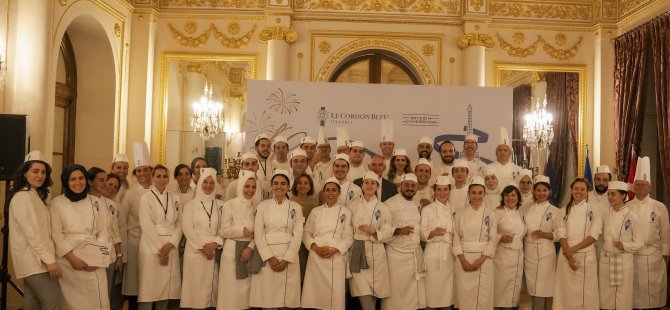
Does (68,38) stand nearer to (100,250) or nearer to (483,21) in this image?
(100,250)

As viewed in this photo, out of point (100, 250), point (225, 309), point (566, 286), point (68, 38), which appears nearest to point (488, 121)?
point (566, 286)

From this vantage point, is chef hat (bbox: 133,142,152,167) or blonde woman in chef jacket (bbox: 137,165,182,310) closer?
blonde woman in chef jacket (bbox: 137,165,182,310)

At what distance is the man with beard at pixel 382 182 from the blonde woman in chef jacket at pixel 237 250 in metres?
1.17

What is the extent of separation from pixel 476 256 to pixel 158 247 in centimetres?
267

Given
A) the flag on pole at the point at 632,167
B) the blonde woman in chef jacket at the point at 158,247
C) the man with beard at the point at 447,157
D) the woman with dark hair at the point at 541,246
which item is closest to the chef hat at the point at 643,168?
the woman with dark hair at the point at 541,246

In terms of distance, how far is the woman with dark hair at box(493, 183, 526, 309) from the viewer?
5.63 m

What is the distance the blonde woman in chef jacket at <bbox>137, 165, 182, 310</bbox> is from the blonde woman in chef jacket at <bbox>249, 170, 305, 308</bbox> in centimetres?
69

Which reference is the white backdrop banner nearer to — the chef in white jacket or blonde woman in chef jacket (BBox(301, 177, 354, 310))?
the chef in white jacket

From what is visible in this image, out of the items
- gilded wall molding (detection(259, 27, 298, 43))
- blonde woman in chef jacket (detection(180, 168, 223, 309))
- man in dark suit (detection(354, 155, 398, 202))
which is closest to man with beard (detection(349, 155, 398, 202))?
man in dark suit (detection(354, 155, 398, 202))

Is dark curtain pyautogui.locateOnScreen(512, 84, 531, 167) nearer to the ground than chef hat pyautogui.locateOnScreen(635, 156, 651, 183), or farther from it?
farther from it

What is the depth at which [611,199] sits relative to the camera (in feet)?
19.1

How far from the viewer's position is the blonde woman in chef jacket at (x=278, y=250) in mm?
5203

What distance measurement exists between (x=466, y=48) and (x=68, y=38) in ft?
17.9

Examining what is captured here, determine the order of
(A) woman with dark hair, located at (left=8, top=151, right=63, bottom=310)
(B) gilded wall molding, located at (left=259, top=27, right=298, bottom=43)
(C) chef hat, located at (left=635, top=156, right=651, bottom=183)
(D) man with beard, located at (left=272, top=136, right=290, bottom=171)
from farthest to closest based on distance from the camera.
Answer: (B) gilded wall molding, located at (left=259, top=27, right=298, bottom=43) < (D) man with beard, located at (left=272, top=136, right=290, bottom=171) < (C) chef hat, located at (left=635, top=156, right=651, bottom=183) < (A) woman with dark hair, located at (left=8, top=151, right=63, bottom=310)
